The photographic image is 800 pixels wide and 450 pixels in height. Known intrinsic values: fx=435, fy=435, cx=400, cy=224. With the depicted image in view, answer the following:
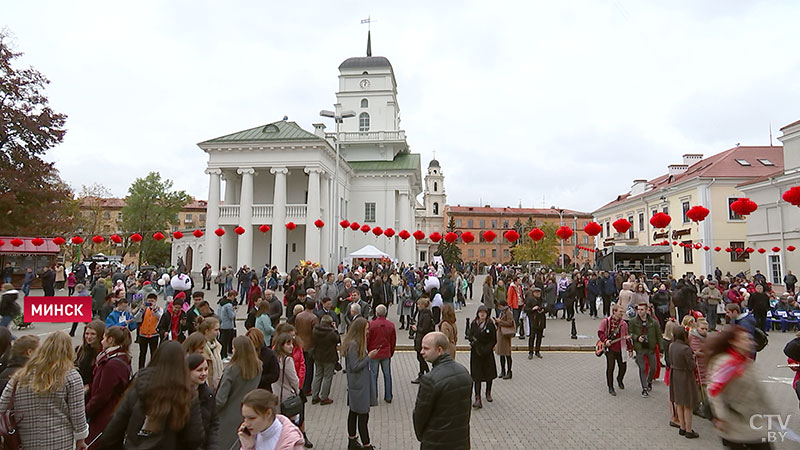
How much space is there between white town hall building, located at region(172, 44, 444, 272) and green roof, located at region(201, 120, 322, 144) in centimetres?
8

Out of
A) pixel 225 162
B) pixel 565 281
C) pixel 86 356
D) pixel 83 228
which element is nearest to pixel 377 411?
pixel 86 356

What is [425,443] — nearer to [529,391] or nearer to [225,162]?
[529,391]

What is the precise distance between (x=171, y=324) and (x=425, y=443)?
7.30 m

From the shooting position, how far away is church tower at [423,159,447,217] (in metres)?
90.8

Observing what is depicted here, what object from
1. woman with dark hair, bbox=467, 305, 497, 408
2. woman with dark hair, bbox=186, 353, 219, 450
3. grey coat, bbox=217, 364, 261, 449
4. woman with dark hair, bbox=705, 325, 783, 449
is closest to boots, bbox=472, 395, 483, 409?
woman with dark hair, bbox=467, 305, 497, 408

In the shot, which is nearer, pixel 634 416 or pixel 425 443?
Answer: pixel 425 443

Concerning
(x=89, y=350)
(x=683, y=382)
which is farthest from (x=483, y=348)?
(x=89, y=350)

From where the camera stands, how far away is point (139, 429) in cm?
305

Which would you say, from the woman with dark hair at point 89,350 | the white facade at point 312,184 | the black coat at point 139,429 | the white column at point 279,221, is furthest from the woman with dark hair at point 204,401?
the white column at point 279,221

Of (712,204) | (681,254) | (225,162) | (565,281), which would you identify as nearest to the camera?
(565,281)

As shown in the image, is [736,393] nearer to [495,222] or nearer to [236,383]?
[236,383]

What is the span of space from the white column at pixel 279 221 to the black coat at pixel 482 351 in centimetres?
2768

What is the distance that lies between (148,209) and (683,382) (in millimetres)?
54777

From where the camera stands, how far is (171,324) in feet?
30.1
